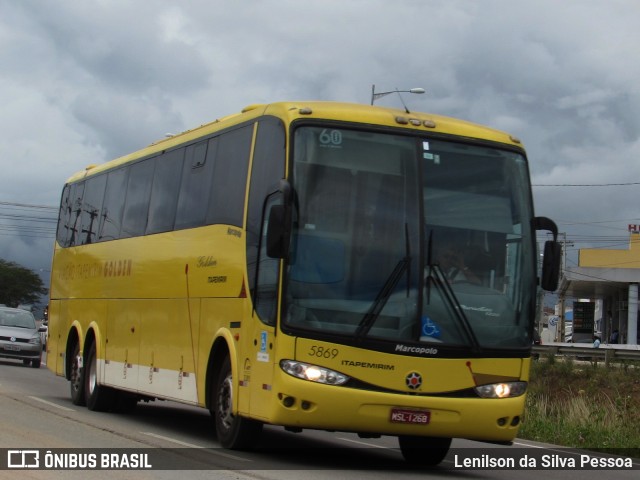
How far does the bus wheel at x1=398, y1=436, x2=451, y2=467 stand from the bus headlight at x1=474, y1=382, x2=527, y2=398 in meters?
1.24

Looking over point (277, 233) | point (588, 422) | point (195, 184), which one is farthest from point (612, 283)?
point (277, 233)

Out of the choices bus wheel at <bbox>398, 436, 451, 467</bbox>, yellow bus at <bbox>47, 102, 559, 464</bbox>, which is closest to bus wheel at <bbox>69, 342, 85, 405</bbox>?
yellow bus at <bbox>47, 102, 559, 464</bbox>

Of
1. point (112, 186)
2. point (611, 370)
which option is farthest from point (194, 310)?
point (611, 370)

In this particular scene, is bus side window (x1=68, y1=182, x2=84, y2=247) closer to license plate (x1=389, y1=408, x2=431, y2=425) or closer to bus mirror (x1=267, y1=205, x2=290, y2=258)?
bus mirror (x1=267, y1=205, x2=290, y2=258)

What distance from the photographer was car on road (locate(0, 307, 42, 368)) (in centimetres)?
3278

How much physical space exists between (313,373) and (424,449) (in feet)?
8.66

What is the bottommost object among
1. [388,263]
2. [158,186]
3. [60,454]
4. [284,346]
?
[60,454]

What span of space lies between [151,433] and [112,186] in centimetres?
608

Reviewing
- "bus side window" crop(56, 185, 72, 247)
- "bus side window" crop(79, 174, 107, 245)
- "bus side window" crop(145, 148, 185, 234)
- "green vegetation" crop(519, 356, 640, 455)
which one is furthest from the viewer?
"bus side window" crop(56, 185, 72, 247)

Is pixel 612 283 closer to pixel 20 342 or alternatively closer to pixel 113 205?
pixel 20 342

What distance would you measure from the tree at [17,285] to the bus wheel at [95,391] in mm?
108395

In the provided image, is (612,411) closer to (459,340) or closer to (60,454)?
(459,340)

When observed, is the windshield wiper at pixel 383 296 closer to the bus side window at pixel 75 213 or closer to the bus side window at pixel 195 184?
the bus side window at pixel 195 184

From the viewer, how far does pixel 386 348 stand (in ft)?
38.2
